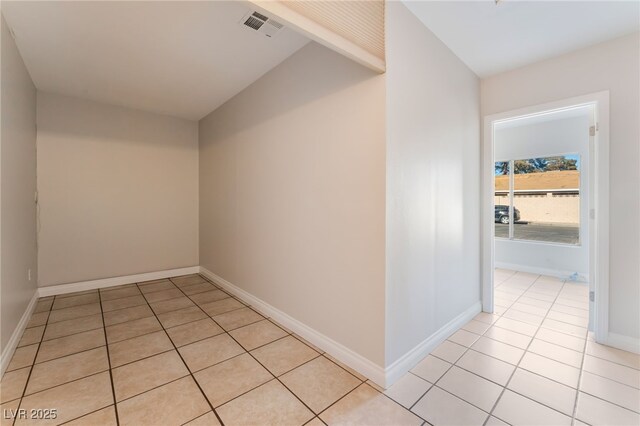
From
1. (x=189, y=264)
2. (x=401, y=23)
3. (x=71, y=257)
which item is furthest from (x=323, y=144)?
(x=71, y=257)

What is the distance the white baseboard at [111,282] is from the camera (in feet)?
12.0

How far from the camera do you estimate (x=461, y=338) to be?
8.25ft

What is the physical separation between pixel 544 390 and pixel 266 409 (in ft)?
6.24

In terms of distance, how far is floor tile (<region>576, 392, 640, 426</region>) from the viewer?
61.0 inches

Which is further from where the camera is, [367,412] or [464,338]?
[464,338]

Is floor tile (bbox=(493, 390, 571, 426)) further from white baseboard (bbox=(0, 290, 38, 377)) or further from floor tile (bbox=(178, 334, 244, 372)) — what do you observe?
white baseboard (bbox=(0, 290, 38, 377))

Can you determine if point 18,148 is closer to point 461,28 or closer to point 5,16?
point 5,16

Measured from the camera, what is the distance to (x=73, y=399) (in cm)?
170

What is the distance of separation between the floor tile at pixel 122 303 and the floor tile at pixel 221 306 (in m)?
0.89

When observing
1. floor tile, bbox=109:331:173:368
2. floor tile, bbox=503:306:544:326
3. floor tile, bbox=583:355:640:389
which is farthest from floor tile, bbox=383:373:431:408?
floor tile, bbox=109:331:173:368

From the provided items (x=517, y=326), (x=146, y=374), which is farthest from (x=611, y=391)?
(x=146, y=374)

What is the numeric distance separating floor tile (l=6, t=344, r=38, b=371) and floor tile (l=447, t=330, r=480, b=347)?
3.61 meters

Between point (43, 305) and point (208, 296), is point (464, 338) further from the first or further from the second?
point (43, 305)

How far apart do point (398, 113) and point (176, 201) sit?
420cm
